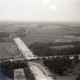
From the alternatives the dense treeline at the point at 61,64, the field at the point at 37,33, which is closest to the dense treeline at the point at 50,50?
the field at the point at 37,33

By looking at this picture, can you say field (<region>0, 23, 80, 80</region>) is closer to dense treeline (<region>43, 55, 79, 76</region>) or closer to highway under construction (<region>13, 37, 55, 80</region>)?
highway under construction (<region>13, 37, 55, 80</region>)

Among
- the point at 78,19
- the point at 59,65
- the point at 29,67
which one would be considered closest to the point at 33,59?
the point at 29,67

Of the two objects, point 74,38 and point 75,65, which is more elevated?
point 74,38

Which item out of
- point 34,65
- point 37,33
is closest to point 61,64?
point 34,65

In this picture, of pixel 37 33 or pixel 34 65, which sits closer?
pixel 34 65

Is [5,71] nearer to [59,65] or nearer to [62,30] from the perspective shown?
[59,65]

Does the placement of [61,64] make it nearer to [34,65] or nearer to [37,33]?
[34,65]

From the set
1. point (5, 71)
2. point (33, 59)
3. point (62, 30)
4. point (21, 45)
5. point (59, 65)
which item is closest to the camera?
point (5, 71)

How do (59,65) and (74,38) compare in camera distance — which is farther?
(74,38)

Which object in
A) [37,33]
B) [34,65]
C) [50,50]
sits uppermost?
[37,33]
